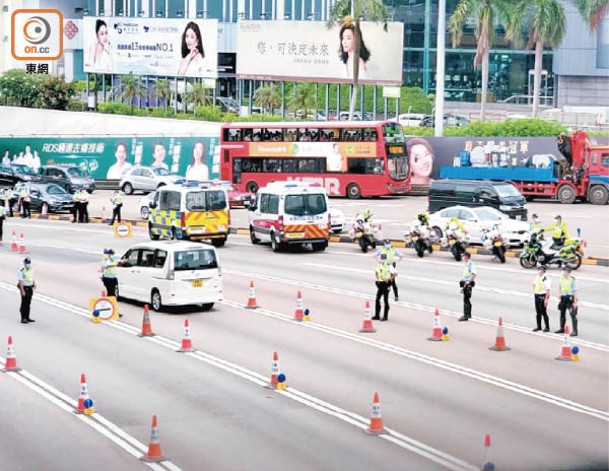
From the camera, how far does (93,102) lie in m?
92.6

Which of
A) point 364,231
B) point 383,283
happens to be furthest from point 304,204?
point 383,283

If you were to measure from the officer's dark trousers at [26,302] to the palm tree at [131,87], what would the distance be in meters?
63.1

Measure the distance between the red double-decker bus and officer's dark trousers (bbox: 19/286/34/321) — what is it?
3325 centimetres

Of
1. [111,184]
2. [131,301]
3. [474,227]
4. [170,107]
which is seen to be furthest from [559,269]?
[170,107]

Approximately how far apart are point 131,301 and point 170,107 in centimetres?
6428

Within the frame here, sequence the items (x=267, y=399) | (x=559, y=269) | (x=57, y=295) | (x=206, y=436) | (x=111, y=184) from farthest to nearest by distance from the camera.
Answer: (x=111, y=184) < (x=559, y=269) < (x=57, y=295) < (x=267, y=399) < (x=206, y=436)

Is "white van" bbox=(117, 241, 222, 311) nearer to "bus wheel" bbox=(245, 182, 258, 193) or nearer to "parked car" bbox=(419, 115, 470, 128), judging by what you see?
"bus wheel" bbox=(245, 182, 258, 193)

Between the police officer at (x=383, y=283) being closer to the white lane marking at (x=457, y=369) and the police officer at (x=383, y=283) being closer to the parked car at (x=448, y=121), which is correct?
the white lane marking at (x=457, y=369)

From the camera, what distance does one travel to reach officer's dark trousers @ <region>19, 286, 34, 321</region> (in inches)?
1096

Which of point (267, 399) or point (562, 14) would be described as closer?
point (267, 399)

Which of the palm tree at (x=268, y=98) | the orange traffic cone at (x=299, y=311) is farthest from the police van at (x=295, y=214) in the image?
the palm tree at (x=268, y=98)

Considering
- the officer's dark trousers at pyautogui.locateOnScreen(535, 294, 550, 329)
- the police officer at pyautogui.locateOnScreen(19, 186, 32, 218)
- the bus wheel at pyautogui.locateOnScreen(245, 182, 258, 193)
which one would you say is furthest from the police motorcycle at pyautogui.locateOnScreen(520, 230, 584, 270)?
the bus wheel at pyautogui.locateOnScreen(245, 182, 258, 193)

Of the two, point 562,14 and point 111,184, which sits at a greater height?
point 562,14

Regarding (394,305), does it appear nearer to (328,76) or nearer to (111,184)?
(111,184)
